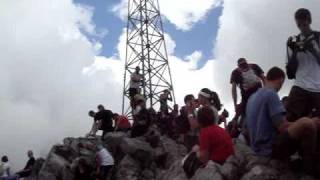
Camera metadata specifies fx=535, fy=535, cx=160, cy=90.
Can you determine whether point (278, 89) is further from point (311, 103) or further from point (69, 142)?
point (69, 142)

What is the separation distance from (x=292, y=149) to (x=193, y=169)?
1.74 meters

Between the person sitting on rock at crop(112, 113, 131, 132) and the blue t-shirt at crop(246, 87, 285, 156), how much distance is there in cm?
1249

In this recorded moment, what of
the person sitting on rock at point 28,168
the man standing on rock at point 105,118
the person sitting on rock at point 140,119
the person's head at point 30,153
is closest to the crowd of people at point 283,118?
the person sitting on rock at point 140,119

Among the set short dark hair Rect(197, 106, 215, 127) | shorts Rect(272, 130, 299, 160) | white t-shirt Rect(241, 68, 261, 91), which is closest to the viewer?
shorts Rect(272, 130, 299, 160)

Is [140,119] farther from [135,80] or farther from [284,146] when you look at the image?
[284,146]

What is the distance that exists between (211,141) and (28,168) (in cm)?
1422

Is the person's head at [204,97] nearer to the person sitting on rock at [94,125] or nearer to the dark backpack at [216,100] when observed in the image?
the dark backpack at [216,100]

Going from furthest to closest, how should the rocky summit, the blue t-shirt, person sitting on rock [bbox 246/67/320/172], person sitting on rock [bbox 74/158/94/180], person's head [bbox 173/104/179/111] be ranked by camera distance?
person's head [bbox 173/104/179/111], the rocky summit, person sitting on rock [bbox 74/158/94/180], the blue t-shirt, person sitting on rock [bbox 246/67/320/172]

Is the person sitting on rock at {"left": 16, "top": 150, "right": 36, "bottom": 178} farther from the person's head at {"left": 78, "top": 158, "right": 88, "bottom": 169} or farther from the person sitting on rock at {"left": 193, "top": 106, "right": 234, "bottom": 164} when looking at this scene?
the person sitting on rock at {"left": 193, "top": 106, "right": 234, "bottom": 164}

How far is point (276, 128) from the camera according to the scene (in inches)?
273

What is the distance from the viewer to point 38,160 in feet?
66.6

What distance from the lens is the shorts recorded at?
21.5 feet

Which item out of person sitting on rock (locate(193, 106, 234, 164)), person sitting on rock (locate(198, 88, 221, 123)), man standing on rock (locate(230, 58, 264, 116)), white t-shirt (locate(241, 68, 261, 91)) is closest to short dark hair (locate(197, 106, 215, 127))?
person sitting on rock (locate(193, 106, 234, 164))

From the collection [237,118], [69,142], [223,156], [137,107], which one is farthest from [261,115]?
[69,142]
